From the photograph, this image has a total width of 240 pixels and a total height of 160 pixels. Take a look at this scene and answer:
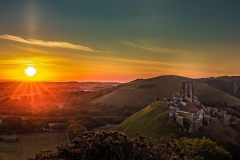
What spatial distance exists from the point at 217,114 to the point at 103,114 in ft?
316

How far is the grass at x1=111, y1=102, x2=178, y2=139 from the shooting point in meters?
73.2

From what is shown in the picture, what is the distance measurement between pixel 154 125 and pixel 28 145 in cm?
4734

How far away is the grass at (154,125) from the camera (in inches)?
2880

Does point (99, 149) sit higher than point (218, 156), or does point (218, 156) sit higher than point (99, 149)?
point (99, 149)

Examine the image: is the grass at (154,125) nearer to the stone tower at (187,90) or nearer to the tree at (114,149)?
the stone tower at (187,90)

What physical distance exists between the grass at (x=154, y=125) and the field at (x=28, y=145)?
2826cm

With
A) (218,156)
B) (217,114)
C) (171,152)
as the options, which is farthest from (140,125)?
(171,152)

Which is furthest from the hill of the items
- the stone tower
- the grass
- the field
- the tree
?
the tree

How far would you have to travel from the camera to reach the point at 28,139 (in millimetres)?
105062

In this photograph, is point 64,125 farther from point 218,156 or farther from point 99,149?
point 99,149

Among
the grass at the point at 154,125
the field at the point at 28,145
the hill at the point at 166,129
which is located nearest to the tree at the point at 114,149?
the hill at the point at 166,129

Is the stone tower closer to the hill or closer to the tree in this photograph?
the hill

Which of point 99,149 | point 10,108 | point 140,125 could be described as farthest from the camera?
point 10,108

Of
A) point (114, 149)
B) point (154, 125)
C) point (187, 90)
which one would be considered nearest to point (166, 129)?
point (154, 125)
